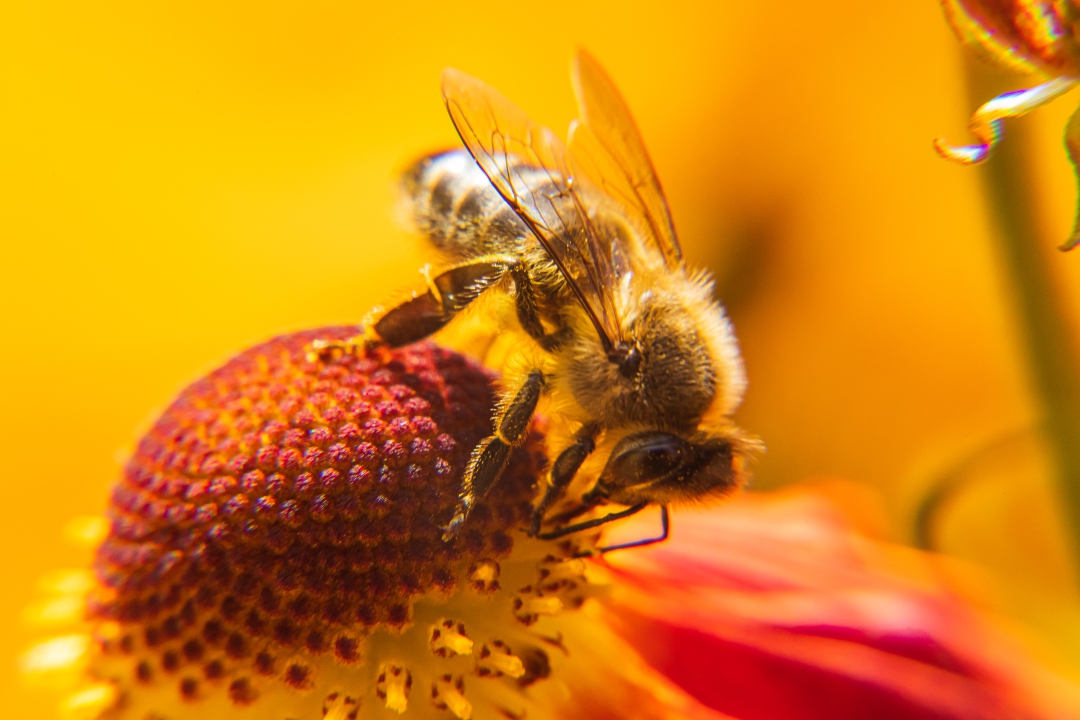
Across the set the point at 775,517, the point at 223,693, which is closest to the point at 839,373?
the point at 775,517

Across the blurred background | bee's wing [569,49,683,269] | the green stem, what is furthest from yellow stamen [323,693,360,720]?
the blurred background

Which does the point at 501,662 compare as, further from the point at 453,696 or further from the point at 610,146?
the point at 610,146

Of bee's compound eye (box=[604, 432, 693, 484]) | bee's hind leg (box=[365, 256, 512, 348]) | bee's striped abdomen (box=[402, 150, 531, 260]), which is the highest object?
bee's striped abdomen (box=[402, 150, 531, 260])

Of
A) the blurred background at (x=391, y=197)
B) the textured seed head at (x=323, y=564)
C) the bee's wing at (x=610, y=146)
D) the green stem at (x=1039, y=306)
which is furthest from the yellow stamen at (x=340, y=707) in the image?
the blurred background at (x=391, y=197)

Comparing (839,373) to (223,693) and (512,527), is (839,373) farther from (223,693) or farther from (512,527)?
(223,693)

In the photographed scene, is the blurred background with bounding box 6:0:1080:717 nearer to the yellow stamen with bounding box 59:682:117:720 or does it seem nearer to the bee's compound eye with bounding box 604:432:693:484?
the yellow stamen with bounding box 59:682:117:720
